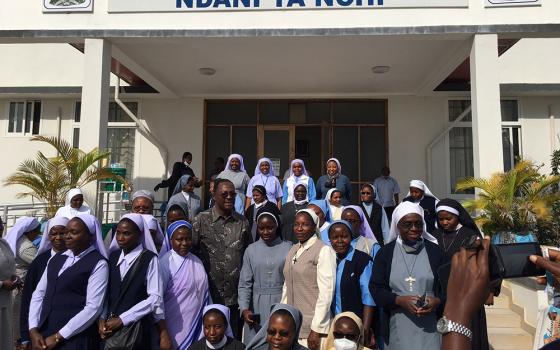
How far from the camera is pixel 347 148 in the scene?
1015cm

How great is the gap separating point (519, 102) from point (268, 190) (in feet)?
23.2

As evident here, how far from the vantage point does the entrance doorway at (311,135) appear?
10.1 meters

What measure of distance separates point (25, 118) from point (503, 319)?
11222 millimetres

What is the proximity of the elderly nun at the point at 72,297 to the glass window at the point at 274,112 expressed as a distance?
763cm

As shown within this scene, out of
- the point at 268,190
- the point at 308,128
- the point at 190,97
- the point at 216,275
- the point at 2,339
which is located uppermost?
the point at 190,97

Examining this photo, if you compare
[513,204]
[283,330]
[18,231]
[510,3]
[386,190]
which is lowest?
[283,330]

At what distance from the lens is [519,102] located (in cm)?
980

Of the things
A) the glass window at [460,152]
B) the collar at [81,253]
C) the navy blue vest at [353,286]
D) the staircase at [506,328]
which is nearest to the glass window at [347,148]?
the glass window at [460,152]

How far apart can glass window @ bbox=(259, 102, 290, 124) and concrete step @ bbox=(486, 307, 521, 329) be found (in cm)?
651

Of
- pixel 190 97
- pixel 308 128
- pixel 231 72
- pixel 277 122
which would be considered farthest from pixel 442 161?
pixel 190 97

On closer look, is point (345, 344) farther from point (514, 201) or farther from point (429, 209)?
point (514, 201)

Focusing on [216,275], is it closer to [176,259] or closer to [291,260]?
[176,259]

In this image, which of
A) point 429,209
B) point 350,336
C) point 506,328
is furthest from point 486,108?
point 350,336

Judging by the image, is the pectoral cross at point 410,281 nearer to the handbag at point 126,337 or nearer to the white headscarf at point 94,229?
the handbag at point 126,337
